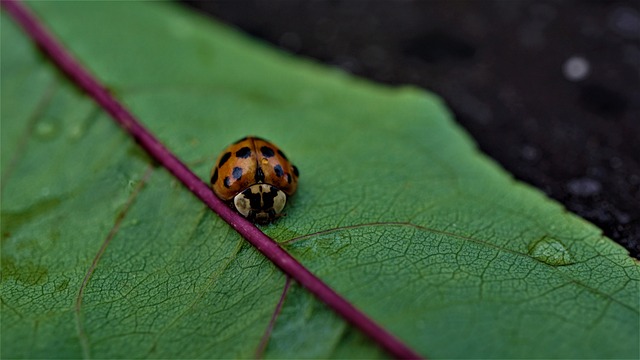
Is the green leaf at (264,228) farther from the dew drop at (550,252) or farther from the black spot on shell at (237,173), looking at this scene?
the black spot on shell at (237,173)

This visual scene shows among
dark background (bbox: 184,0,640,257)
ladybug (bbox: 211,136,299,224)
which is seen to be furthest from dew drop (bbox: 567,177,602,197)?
ladybug (bbox: 211,136,299,224)

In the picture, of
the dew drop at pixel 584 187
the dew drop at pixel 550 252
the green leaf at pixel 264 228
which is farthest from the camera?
the dew drop at pixel 584 187

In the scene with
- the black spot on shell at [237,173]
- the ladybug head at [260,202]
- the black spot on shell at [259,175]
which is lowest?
the ladybug head at [260,202]

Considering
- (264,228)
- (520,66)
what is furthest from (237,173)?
(520,66)

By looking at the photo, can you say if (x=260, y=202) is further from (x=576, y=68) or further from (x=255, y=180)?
(x=576, y=68)

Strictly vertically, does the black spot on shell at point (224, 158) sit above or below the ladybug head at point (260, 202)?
above

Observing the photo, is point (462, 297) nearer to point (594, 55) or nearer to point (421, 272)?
point (421, 272)

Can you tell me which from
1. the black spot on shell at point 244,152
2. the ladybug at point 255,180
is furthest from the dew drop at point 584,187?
the black spot on shell at point 244,152
